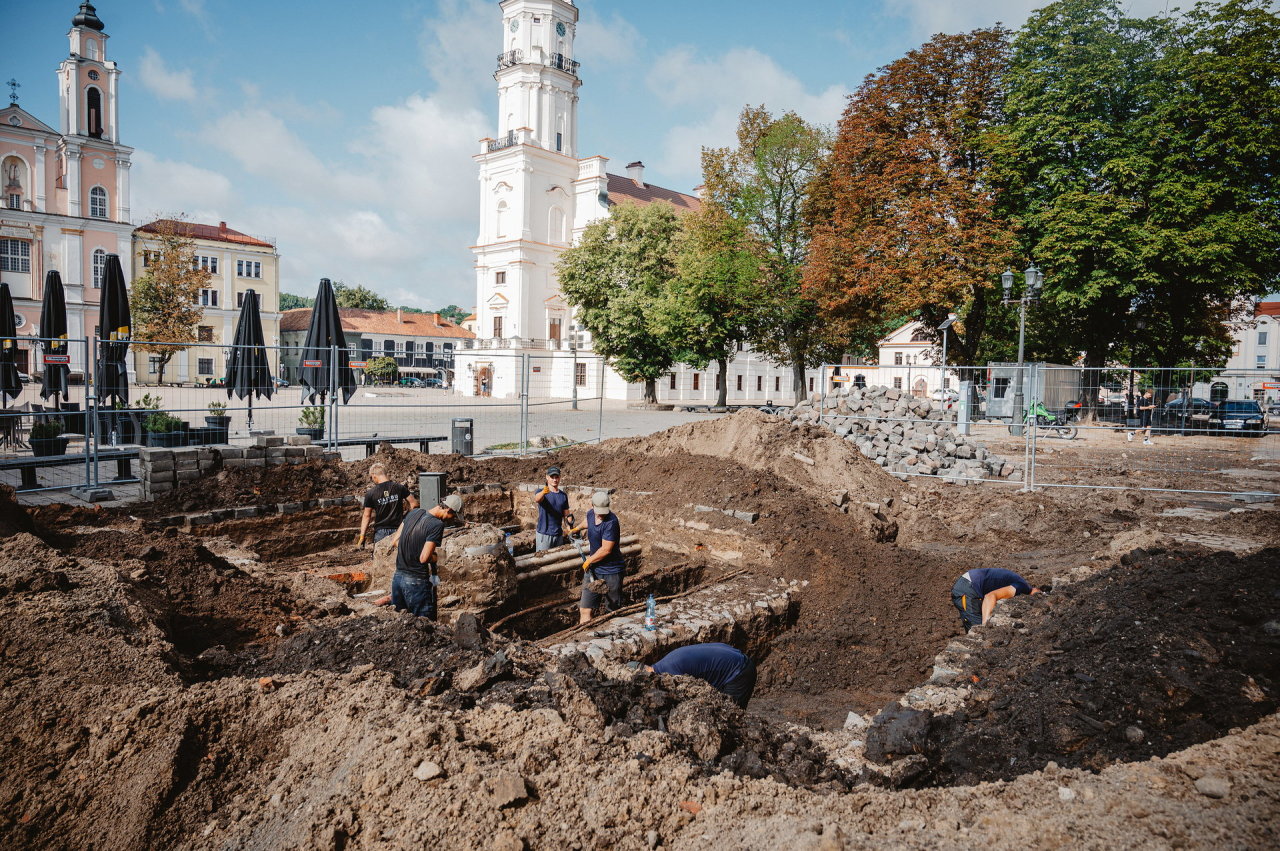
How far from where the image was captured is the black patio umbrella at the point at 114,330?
40.3ft

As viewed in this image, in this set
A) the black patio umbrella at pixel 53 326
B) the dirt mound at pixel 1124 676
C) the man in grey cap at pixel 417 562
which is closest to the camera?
the dirt mound at pixel 1124 676

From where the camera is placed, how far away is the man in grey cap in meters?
6.34

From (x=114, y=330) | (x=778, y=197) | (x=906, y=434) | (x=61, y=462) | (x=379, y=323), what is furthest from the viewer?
(x=379, y=323)

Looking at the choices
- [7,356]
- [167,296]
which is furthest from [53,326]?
[167,296]

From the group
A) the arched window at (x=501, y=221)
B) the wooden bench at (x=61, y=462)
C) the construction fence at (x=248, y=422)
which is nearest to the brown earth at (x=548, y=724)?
the wooden bench at (x=61, y=462)

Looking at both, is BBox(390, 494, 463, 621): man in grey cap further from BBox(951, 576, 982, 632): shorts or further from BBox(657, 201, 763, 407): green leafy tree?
BBox(657, 201, 763, 407): green leafy tree

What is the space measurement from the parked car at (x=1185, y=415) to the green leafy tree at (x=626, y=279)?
24367mm

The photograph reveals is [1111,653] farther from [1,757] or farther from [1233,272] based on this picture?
[1233,272]

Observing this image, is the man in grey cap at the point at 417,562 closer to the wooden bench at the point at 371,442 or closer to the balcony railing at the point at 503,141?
the wooden bench at the point at 371,442

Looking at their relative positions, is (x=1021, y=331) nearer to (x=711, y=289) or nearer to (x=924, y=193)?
(x=924, y=193)

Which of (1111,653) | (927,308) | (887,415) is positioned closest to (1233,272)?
(927,308)

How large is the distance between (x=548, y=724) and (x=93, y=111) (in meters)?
54.4

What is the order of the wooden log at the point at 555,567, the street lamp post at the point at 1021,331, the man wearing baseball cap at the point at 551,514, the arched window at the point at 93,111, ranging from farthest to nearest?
the arched window at the point at 93,111, the street lamp post at the point at 1021,331, the man wearing baseball cap at the point at 551,514, the wooden log at the point at 555,567

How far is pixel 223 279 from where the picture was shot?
167 ft
